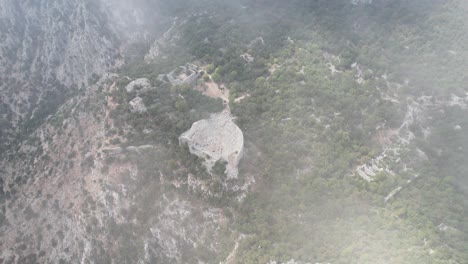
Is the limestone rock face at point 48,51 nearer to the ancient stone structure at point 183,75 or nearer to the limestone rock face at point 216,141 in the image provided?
the ancient stone structure at point 183,75

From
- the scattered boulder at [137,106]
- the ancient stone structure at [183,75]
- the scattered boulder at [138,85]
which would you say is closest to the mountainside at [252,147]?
the scattered boulder at [138,85]

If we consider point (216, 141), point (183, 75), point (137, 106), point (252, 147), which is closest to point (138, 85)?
point (137, 106)

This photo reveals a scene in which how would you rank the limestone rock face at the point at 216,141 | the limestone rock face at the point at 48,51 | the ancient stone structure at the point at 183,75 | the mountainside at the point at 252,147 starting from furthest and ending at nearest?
1. the limestone rock face at the point at 48,51
2. the ancient stone structure at the point at 183,75
3. the limestone rock face at the point at 216,141
4. the mountainside at the point at 252,147

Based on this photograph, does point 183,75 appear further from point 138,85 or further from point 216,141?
point 216,141

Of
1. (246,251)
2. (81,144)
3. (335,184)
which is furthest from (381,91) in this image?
(81,144)

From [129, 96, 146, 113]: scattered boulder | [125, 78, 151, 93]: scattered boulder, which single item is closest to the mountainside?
[125, 78, 151, 93]: scattered boulder

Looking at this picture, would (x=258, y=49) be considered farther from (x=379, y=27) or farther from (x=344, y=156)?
(x=344, y=156)

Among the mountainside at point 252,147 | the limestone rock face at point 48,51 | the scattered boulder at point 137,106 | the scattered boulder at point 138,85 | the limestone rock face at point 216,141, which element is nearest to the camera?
the mountainside at point 252,147
